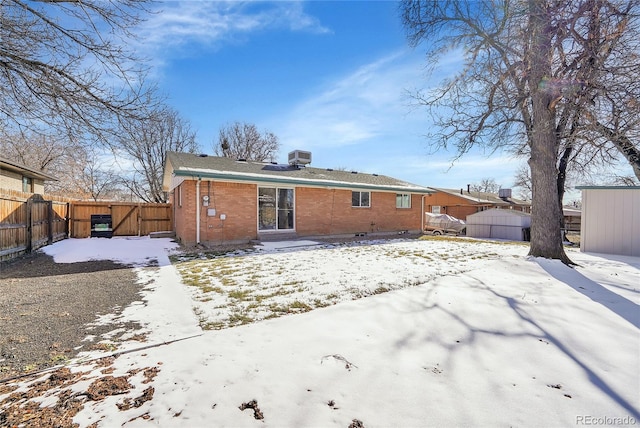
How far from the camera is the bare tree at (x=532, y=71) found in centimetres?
621

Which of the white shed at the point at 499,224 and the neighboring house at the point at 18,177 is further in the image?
the white shed at the point at 499,224

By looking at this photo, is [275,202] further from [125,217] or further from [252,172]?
[125,217]

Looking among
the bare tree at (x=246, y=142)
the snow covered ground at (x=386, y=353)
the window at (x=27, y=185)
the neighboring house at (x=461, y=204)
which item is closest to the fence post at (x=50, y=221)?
the window at (x=27, y=185)

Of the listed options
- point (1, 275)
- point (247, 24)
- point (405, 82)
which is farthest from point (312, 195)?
point (1, 275)

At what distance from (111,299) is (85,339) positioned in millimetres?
1617

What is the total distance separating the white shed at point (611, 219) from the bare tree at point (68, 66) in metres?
13.0

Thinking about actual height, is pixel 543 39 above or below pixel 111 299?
above

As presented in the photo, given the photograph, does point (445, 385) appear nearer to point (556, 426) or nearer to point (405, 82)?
point (556, 426)

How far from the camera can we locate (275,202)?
12.0 metres

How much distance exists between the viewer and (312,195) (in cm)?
1286

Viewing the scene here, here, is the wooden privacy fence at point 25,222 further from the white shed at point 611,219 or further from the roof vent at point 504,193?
the roof vent at point 504,193

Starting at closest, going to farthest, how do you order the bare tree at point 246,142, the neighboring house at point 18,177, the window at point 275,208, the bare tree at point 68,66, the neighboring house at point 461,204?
the bare tree at point 68,66 → the neighboring house at point 18,177 → the window at point 275,208 → the bare tree at point 246,142 → the neighboring house at point 461,204

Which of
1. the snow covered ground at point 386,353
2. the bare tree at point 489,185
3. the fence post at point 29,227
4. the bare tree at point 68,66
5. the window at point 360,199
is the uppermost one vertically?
the bare tree at point 489,185

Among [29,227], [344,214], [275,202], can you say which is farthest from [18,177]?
[344,214]
